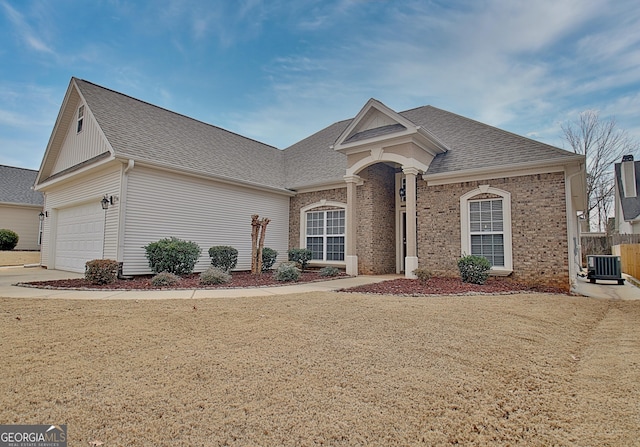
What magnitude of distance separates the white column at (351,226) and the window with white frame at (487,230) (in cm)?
387

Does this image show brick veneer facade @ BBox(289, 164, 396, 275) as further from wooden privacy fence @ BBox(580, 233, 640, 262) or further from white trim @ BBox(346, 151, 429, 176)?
wooden privacy fence @ BBox(580, 233, 640, 262)

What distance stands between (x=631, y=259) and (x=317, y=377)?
17390 mm

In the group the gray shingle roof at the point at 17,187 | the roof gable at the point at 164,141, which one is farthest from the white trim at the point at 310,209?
the gray shingle roof at the point at 17,187

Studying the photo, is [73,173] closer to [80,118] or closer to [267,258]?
[80,118]

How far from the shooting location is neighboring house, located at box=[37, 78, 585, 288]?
997 cm

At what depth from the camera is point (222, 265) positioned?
1209 cm

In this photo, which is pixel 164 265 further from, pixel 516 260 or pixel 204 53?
pixel 516 260

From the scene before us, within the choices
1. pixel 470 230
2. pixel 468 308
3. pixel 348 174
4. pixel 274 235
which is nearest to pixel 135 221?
pixel 274 235

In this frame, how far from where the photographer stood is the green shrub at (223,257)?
1198cm

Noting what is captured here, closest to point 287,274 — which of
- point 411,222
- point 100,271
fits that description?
point 411,222

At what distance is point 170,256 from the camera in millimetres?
10375

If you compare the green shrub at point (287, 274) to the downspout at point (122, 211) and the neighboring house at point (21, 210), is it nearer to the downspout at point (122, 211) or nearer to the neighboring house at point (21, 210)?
the downspout at point (122, 211)

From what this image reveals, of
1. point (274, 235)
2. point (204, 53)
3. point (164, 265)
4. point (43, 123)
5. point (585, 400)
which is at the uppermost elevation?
point (204, 53)

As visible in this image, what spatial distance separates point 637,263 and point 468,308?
12.5 metres
